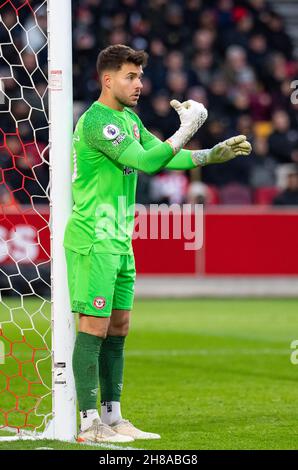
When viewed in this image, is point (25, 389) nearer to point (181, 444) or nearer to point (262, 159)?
point (181, 444)

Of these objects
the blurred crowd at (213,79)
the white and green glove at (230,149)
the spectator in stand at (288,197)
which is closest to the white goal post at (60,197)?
the white and green glove at (230,149)

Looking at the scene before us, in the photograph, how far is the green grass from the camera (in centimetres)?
614

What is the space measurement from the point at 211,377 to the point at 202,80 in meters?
10.9

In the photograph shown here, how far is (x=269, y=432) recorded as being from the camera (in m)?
6.18

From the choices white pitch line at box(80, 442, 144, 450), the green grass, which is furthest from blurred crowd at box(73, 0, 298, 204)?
white pitch line at box(80, 442, 144, 450)

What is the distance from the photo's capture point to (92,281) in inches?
228

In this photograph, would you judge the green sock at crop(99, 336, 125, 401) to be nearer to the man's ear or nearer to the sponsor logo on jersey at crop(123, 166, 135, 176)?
the sponsor logo on jersey at crop(123, 166, 135, 176)

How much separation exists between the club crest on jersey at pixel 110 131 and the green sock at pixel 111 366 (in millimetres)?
1074

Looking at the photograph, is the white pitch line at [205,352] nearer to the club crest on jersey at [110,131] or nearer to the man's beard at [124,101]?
the man's beard at [124,101]

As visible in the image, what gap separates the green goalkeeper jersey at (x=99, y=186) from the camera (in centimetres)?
578

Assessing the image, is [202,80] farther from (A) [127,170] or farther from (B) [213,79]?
(A) [127,170]

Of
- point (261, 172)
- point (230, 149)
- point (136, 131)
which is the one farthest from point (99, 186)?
point (261, 172)

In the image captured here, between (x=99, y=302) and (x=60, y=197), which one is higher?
(x=60, y=197)

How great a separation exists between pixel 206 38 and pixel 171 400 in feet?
42.2
